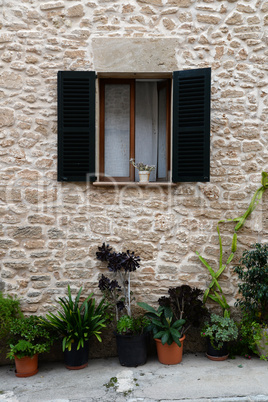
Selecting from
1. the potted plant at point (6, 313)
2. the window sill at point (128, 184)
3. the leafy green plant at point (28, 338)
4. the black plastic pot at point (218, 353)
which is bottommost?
the black plastic pot at point (218, 353)

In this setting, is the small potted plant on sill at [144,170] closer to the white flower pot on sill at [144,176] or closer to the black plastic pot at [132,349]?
the white flower pot on sill at [144,176]

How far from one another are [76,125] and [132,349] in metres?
2.57

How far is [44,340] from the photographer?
4090 mm

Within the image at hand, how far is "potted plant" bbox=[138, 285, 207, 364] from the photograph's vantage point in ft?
13.2

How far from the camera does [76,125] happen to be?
4.32 m

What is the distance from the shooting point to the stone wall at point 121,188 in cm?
433

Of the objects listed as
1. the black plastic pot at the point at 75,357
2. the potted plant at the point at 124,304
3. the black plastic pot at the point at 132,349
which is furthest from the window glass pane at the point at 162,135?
the black plastic pot at the point at 75,357

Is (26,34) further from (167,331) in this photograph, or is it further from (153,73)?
(167,331)

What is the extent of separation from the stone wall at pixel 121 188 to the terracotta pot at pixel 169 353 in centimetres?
56

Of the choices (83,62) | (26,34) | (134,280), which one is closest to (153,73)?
(83,62)

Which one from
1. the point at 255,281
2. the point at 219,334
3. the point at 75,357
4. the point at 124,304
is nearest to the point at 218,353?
the point at 219,334

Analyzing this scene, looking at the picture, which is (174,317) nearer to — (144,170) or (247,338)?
(247,338)

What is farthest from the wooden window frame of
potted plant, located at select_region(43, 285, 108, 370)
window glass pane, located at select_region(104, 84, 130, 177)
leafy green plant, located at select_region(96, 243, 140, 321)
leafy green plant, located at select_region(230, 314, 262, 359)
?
leafy green plant, located at select_region(230, 314, 262, 359)

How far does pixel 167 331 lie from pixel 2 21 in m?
3.95
